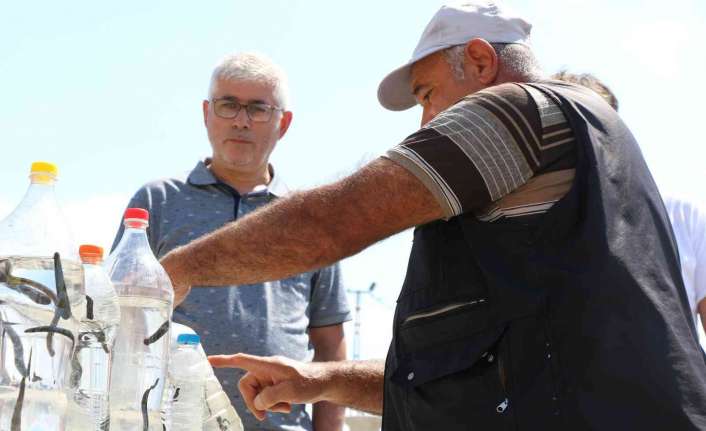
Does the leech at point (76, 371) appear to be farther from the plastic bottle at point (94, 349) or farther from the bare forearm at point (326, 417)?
the bare forearm at point (326, 417)

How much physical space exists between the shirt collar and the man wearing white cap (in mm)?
1854

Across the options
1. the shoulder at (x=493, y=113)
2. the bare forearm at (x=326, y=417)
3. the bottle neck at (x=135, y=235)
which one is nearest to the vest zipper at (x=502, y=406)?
the shoulder at (x=493, y=113)

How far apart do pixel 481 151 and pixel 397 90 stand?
1063 millimetres

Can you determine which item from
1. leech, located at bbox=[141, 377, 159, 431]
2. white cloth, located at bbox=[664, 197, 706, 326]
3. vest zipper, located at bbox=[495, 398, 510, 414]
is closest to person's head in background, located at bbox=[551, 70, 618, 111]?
white cloth, located at bbox=[664, 197, 706, 326]

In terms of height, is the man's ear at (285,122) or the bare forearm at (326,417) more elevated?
the man's ear at (285,122)

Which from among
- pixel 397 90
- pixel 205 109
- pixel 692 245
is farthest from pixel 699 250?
pixel 205 109

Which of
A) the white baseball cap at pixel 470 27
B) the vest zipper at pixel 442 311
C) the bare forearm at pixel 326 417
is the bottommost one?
the bare forearm at pixel 326 417

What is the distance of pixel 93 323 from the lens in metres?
1.81

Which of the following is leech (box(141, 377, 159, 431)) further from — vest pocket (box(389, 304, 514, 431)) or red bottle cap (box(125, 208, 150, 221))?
vest pocket (box(389, 304, 514, 431))

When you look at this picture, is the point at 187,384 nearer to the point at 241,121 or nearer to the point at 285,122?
the point at 241,121

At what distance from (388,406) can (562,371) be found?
54cm

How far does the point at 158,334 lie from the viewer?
1.93 meters

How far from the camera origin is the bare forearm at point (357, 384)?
292 cm

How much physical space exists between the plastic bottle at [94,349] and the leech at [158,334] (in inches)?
2.7
